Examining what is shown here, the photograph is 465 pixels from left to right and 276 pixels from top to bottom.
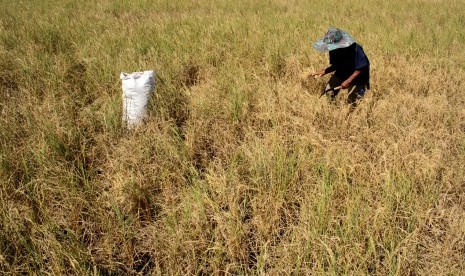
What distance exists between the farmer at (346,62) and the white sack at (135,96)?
62.5 inches

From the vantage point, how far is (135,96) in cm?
249

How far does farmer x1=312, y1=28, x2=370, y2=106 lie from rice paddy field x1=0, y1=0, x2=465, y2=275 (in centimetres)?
17

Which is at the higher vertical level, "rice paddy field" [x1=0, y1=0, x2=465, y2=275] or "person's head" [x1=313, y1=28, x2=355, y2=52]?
"person's head" [x1=313, y1=28, x2=355, y2=52]

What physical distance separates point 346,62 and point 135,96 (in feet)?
6.76

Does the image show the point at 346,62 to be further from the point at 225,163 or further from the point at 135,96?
the point at 135,96

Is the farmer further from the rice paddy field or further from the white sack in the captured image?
the white sack

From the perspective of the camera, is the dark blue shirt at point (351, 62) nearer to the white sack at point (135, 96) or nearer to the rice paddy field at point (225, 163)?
the rice paddy field at point (225, 163)

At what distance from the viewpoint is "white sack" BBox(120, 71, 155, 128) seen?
2471mm

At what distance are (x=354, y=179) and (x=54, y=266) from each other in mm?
1715

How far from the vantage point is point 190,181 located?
1972 millimetres

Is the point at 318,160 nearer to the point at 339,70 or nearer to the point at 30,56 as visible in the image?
the point at 339,70

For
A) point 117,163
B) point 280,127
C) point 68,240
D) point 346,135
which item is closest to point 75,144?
point 117,163

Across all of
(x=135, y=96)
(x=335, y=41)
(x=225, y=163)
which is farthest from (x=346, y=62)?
(x=135, y=96)

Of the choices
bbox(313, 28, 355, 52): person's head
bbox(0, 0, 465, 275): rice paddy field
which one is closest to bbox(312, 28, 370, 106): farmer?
bbox(313, 28, 355, 52): person's head
